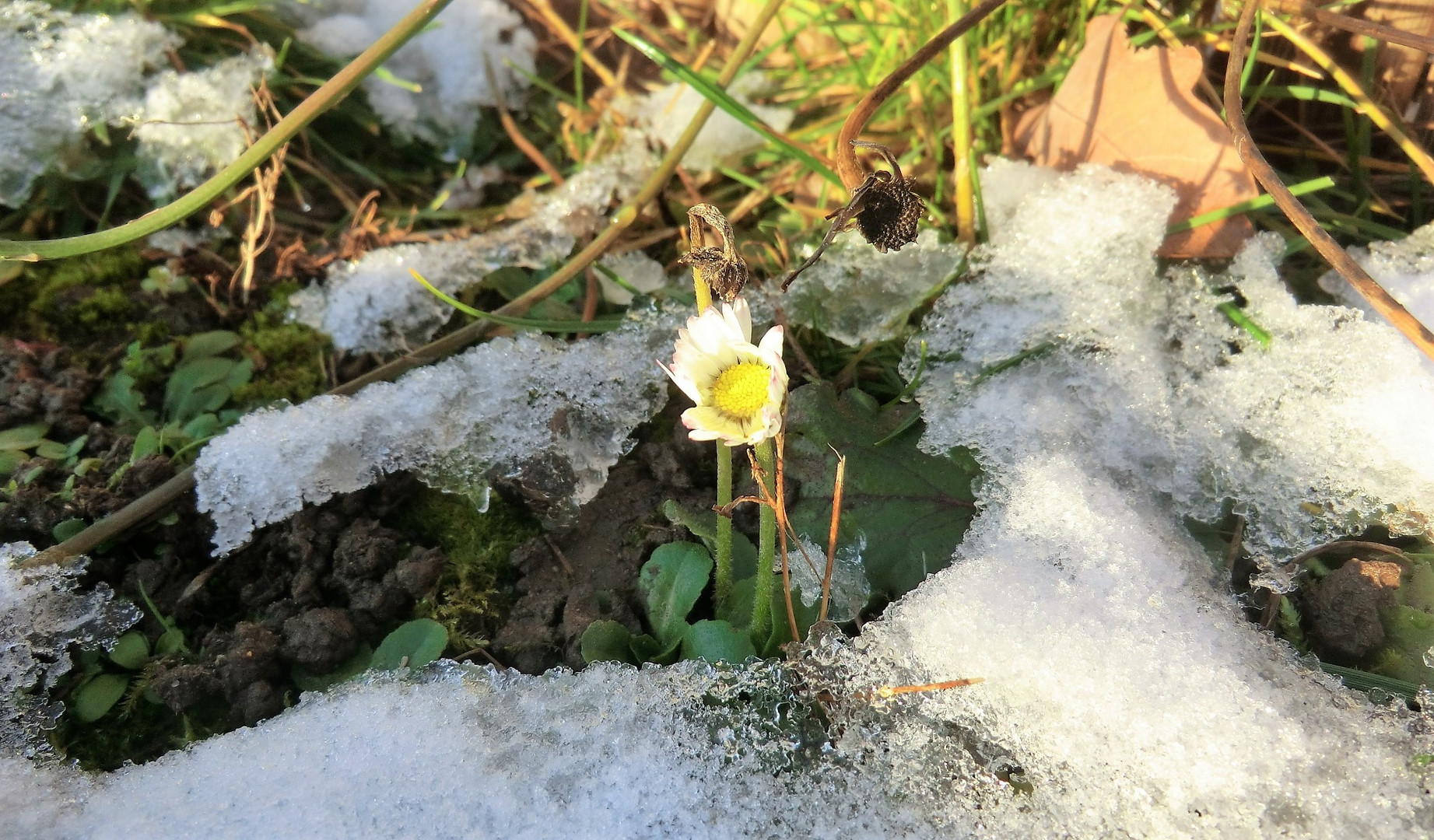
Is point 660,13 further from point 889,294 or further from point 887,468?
point 887,468

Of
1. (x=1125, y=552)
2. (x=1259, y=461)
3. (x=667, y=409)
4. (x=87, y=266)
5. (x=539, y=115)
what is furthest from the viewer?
(x=539, y=115)

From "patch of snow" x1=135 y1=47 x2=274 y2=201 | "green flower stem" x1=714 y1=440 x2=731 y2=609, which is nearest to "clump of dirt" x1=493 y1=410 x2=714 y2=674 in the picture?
"green flower stem" x1=714 y1=440 x2=731 y2=609

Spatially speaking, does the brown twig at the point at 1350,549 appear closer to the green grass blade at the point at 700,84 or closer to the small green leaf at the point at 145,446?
the green grass blade at the point at 700,84

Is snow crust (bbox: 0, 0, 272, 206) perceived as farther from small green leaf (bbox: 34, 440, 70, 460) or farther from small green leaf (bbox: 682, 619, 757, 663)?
Result: small green leaf (bbox: 682, 619, 757, 663)

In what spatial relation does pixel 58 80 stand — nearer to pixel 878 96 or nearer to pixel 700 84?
pixel 700 84

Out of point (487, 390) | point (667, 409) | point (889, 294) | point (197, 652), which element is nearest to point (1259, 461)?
point (889, 294)

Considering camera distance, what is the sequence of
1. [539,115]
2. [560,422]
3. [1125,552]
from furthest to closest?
1. [539,115]
2. [560,422]
3. [1125,552]
